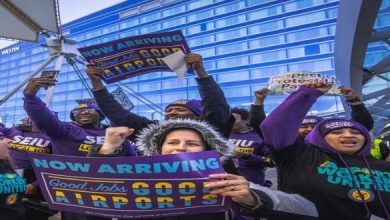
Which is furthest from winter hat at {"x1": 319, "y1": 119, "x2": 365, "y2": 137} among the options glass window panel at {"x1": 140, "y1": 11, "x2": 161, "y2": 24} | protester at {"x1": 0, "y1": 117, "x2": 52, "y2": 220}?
glass window panel at {"x1": 140, "y1": 11, "x2": 161, "y2": 24}

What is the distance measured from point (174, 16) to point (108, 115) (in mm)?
50465

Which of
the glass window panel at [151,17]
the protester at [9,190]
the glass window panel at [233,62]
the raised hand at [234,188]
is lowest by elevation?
the protester at [9,190]

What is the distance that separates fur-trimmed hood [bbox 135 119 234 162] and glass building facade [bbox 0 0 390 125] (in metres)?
30.3

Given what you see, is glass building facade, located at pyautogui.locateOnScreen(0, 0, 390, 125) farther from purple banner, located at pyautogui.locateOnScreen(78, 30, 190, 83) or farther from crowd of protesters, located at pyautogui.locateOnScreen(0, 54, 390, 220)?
crowd of protesters, located at pyautogui.locateOnScreen(0, 54, 390, 220)

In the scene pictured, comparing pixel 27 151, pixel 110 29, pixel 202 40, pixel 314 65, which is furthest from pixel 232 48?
pixel 27 151

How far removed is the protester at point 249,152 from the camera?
163 inches

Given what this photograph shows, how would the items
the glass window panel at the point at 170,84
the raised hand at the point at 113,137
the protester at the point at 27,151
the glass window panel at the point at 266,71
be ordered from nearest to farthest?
the raised hand at the point at 113,137, the protester at the point at 27,151, the glass window panel at the point at 266,71, the glass window panel at the point at 170,84

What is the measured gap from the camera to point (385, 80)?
10133 millimetres

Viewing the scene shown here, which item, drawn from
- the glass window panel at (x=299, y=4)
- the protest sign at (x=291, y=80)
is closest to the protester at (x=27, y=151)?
the protest sign at (x=291, y=80)

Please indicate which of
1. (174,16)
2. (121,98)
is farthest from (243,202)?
(174,16)

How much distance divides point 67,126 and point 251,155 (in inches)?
82.7

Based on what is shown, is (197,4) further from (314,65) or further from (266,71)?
(314,65)

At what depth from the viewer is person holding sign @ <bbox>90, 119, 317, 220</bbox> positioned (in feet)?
5.27

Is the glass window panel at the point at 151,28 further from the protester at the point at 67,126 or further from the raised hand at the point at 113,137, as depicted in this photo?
the raised hand at the point at 113,137
